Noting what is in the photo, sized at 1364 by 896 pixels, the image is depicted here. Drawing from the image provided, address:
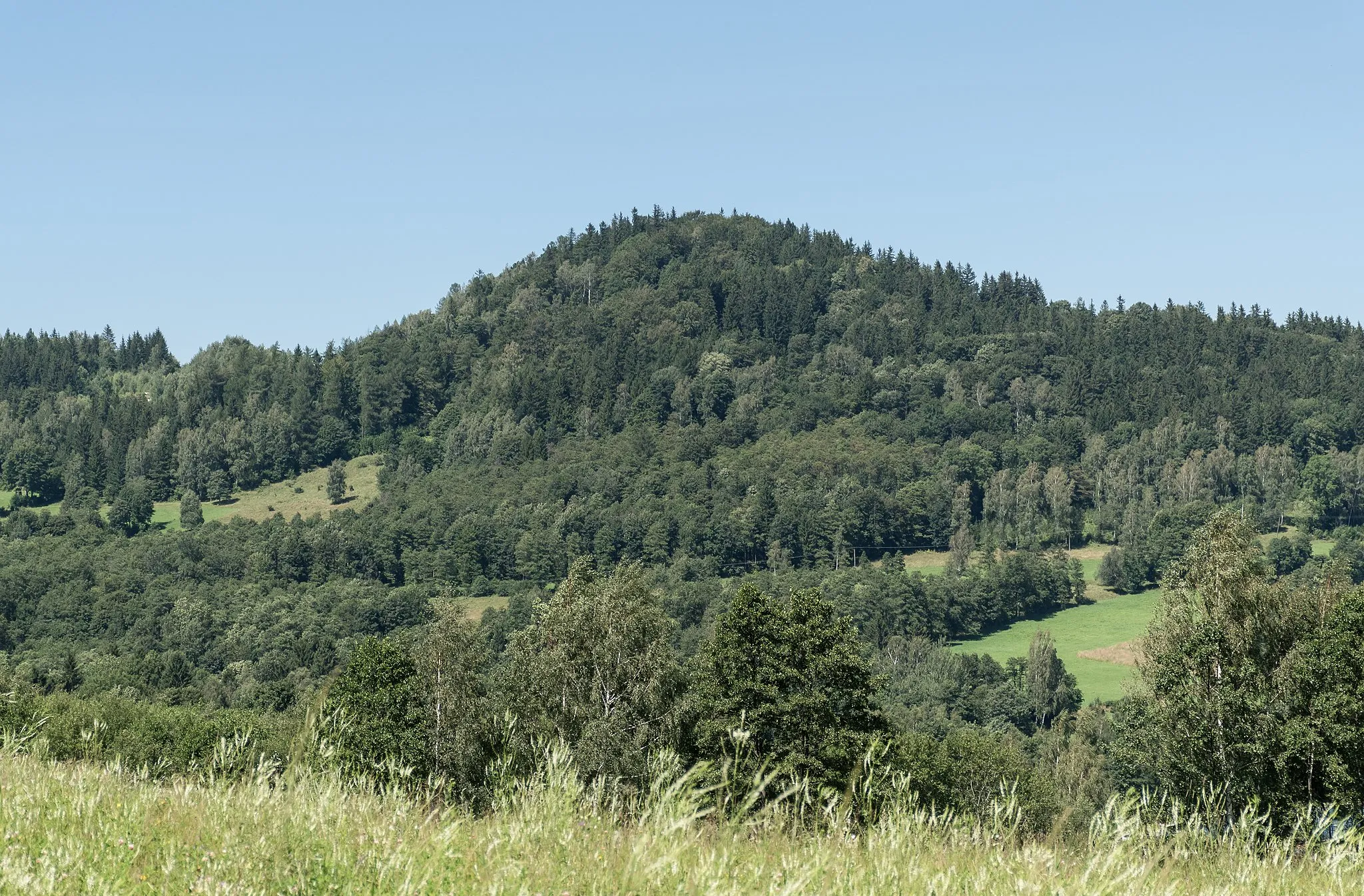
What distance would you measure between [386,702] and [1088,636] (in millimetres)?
142766

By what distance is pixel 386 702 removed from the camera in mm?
49312

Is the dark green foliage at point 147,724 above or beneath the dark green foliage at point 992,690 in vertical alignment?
above

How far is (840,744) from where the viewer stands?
137 ft

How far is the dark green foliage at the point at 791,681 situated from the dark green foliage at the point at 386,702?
34.5ft

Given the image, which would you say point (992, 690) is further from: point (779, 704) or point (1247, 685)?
point (1247, 685)

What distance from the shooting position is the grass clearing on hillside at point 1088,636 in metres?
148

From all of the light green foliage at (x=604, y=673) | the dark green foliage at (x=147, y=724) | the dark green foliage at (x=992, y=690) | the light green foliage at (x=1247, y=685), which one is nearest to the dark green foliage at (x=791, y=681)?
the light green foliage at (x=604, y=673)

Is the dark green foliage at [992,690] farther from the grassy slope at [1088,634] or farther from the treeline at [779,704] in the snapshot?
the treeline at [779,704]

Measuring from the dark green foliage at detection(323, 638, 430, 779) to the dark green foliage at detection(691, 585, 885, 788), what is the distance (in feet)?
34.5

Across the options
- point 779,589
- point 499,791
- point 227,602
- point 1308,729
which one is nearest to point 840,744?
point 1308,729

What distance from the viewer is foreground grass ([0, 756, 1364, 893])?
7.04 m

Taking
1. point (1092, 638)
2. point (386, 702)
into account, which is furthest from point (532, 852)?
point (1092, 638)

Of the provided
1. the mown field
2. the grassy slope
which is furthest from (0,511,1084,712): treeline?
the mown field

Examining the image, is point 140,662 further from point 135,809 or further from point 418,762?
point 135,809
